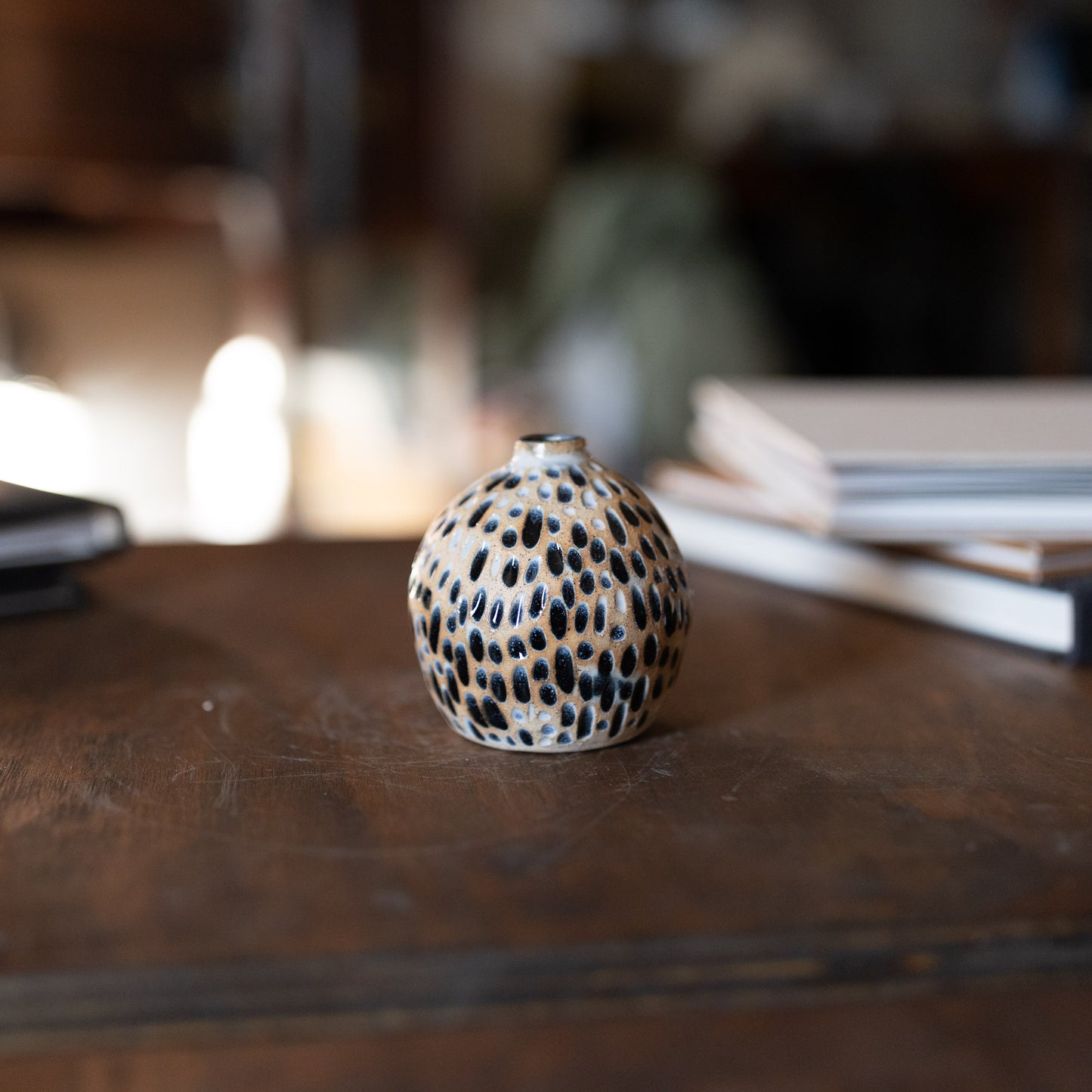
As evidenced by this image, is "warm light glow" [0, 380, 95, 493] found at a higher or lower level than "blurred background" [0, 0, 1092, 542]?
lower

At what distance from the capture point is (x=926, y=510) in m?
0.57

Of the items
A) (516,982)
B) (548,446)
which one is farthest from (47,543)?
(516,982)

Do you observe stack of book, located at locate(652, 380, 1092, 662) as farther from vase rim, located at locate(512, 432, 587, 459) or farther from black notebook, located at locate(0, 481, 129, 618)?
black notebook, located at locate(0, 481, 129, 618)

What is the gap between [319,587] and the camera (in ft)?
2.25

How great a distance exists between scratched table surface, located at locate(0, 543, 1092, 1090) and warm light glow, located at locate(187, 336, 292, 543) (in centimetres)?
173

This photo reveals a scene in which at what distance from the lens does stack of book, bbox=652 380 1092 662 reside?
54 cm

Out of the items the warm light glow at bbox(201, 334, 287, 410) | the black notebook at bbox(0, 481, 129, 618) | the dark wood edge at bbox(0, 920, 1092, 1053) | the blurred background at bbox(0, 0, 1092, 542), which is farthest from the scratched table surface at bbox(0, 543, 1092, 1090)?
the warm light glow at bbox(201, 334, 287, 410)

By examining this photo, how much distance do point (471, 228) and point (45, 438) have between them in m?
0.84

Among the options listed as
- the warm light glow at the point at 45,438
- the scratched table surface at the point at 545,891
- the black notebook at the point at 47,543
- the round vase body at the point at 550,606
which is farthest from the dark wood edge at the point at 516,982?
the warm light glow at the point at 45,438

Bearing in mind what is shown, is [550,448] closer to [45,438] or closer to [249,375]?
[249,375]

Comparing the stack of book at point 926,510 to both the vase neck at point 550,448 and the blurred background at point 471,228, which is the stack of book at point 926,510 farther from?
the blurred background at point 471,228

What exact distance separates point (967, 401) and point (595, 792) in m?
0.47

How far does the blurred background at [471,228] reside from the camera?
6.63 ft

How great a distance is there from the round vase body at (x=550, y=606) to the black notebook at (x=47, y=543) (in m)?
0.25
